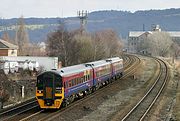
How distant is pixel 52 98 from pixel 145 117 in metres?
6.29

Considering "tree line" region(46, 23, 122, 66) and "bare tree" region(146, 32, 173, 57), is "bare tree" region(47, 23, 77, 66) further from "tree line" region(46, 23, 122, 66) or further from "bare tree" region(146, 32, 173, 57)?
"bare tree" region(146, 32, 173, 57)

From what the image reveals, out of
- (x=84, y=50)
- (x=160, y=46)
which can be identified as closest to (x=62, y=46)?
(x=84, y=50)

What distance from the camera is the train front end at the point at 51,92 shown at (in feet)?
86.2

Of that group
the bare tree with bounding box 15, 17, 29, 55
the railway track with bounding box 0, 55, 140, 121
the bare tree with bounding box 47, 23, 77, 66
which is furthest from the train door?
the bare tree with bounding box 15, 17, 29, 55

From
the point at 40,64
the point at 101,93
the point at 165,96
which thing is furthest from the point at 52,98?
the point at 40,64

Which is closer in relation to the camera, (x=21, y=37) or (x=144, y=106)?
(x=144, y=106)

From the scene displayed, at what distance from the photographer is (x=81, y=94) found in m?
32.5

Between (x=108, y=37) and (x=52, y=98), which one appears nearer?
(x=52, y=98)

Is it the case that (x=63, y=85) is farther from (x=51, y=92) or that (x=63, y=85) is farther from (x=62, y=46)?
(x=62, y=46)

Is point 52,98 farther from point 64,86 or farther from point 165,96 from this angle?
point 165,96

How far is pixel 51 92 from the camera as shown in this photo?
1036 inches

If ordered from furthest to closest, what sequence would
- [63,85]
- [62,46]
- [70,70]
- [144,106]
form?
[62,46]
[144,106]
[70,70]
[63,85]

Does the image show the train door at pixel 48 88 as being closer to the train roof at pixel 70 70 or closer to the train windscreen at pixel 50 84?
the train windscreen at pixel 50 84

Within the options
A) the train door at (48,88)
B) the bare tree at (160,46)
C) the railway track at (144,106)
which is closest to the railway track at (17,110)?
the train door at (48,88)
